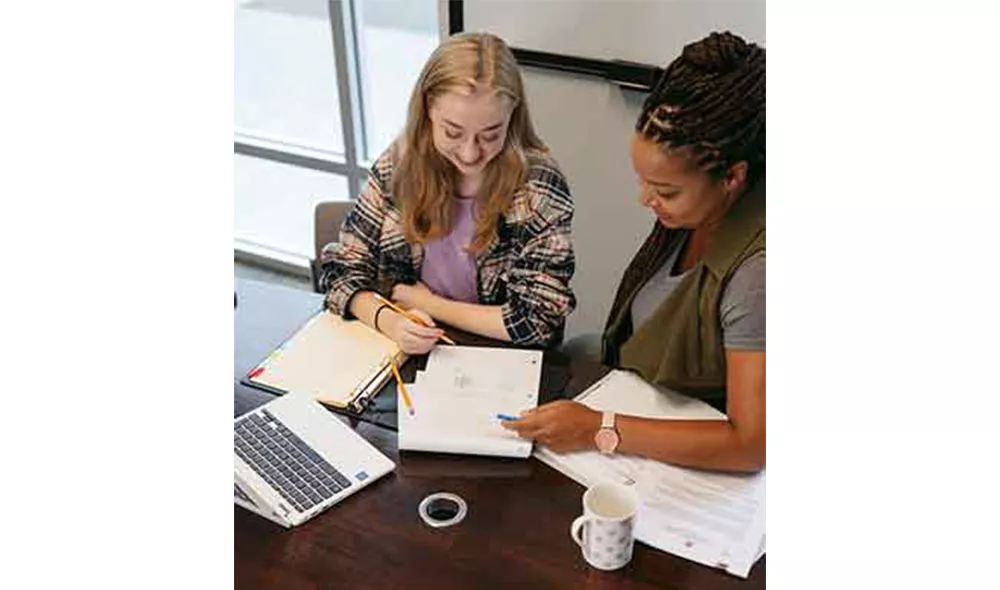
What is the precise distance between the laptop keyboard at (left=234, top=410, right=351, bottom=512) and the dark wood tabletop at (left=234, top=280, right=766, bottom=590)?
4 centimetres

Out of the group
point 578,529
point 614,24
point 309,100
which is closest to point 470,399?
point 578,529

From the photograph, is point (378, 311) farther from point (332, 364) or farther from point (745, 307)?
point (745, 307)

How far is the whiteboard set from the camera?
2420 millimetres

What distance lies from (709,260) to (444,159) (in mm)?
634

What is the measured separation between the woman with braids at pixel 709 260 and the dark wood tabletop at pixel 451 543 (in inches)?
4.0

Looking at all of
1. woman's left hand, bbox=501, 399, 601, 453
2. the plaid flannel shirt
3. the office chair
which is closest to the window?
the office chair

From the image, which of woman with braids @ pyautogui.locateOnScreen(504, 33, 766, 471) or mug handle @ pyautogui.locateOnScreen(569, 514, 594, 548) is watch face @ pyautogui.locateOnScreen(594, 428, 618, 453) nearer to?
woman with braids @ pyautogui.locateOnScreen(504, 33, 766, 471)

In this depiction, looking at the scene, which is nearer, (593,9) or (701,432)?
(701,432)

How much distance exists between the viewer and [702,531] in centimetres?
143

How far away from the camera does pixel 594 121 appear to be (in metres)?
2.78
